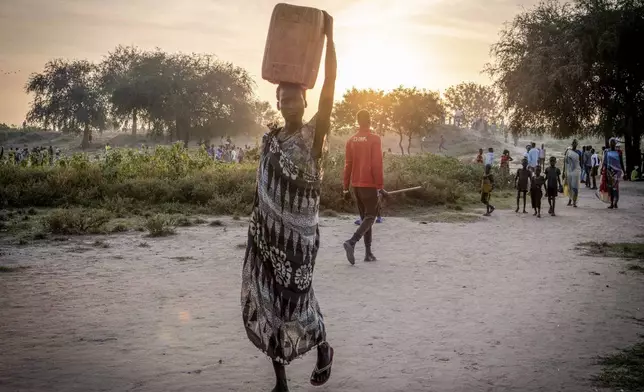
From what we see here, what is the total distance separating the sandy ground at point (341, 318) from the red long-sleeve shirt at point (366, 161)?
1170 mm

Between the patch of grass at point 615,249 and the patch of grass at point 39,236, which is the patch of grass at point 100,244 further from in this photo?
the patch of grass at point 615,249

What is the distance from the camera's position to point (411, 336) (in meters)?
5.03

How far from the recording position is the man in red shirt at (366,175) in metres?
8.27

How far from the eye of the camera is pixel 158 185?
49.8ft

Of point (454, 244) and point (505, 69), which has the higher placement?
point (505, 69)

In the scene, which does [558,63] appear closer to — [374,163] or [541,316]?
[374,163]

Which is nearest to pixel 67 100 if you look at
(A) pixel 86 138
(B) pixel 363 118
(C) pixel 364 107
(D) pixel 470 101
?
(A) pixel 86 138

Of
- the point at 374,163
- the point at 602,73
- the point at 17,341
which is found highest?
the point at 602,73

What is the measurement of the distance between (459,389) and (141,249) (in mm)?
6494

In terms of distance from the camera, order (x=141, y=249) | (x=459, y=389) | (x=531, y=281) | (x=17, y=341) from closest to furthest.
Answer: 1. (x=459, y=389)
2. (x=17, y=341)
3. (x=531, y=281)
4. (x=141, y=249)

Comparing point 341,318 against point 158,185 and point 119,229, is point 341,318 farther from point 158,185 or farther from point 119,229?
point 158,185

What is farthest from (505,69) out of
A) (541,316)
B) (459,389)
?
(459,389)

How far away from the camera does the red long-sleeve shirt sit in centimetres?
837

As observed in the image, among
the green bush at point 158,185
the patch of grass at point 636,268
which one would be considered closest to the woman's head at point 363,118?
the patch of grass at point 636,268
